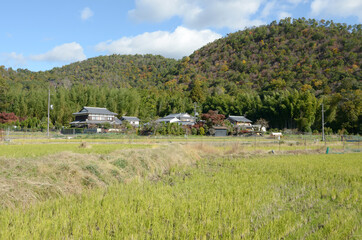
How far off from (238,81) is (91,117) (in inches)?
1749

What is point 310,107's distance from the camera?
37.7 m

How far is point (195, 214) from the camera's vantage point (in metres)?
4.19

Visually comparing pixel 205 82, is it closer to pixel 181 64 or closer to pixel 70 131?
pixel 181 64

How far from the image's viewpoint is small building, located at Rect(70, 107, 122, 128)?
41.7 m

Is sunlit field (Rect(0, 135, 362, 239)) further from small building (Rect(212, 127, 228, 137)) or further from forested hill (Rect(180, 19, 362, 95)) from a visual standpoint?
forested hill (Rect(180, 19, 362, 95))

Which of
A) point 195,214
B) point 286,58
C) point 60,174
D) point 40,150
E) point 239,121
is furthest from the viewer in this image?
point 286,58

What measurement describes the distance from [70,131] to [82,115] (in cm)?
1129

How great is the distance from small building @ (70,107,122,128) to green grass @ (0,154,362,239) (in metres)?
36.6

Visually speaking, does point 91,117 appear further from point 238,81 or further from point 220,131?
point 238,81

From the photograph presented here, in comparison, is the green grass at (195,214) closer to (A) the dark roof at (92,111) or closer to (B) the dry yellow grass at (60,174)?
(B) the dry yellow grass at (60,174)

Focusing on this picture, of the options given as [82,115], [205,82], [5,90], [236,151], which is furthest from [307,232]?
[205,82]

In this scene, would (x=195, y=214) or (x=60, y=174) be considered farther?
(x=60, y=174)

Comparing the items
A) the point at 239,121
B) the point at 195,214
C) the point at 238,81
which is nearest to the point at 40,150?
the point at 195,214

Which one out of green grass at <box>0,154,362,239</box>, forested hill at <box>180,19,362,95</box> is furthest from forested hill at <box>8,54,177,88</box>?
green grass at <box>0,154,362,239</box>
